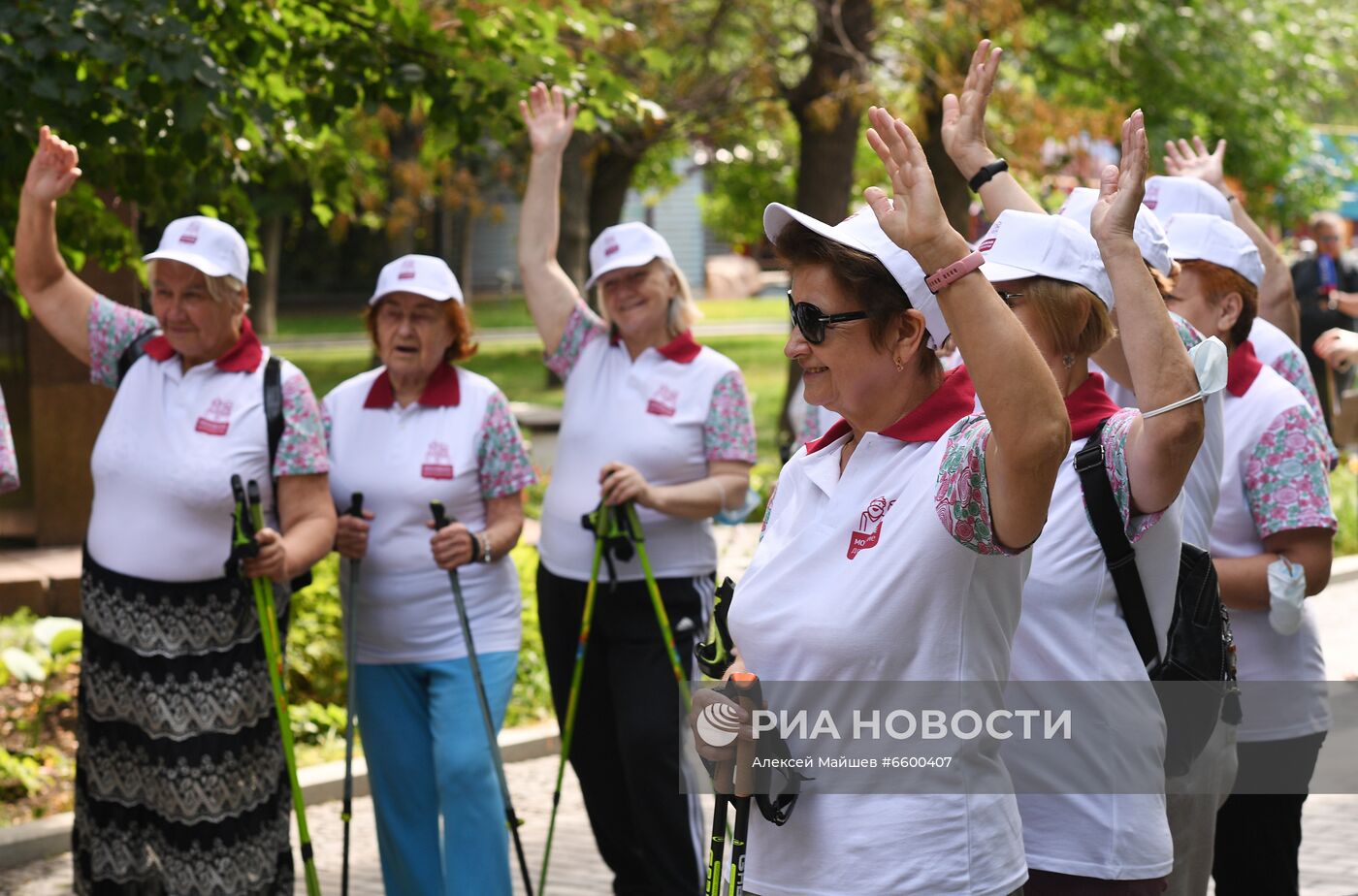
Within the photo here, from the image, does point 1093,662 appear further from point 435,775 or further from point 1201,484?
point 435,775

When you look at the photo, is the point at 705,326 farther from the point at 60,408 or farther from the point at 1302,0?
the point at 60,408

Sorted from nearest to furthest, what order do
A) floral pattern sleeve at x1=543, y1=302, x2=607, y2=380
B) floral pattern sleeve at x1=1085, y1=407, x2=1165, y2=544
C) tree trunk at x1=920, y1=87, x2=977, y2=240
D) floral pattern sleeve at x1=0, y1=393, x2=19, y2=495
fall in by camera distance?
floral pattern sleeve at x1=1085, y1=407, x2=1165, y2=544 → floral pattern sleeve at x1=0, y1=393, x2=19, y2=495 → floral pattern sleeve at x1=543, y1=302, x2=607, y2=380 → tree trunk at x1=920, y1=87, x2=977, y2=240

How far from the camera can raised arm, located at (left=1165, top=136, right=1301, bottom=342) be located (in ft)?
17.2

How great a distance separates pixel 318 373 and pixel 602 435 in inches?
787

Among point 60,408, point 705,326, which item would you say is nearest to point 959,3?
point 60,408

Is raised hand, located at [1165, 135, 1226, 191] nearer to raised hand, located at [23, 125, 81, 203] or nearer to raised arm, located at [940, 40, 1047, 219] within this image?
raised arm, located at [940, 40, 1047, 219]

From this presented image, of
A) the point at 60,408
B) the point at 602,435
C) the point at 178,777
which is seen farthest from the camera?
the point at 60,408

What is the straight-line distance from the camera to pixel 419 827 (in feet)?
16.7

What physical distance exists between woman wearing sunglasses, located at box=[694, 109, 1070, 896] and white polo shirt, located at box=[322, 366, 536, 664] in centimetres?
237

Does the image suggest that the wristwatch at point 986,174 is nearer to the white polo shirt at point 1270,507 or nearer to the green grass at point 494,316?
the white polo shirt at point 1270,507

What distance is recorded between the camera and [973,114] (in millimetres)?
3109

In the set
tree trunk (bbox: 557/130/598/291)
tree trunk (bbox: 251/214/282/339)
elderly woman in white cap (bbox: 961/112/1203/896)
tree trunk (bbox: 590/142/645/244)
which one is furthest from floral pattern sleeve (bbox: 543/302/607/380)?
tree trunk (bbox: 251/214/282/339)

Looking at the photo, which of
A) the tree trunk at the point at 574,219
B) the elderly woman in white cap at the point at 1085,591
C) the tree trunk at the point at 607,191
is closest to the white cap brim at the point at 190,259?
the elderly woman in white cap at the point at 1085,591

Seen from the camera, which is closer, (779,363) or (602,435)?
(602,435)
